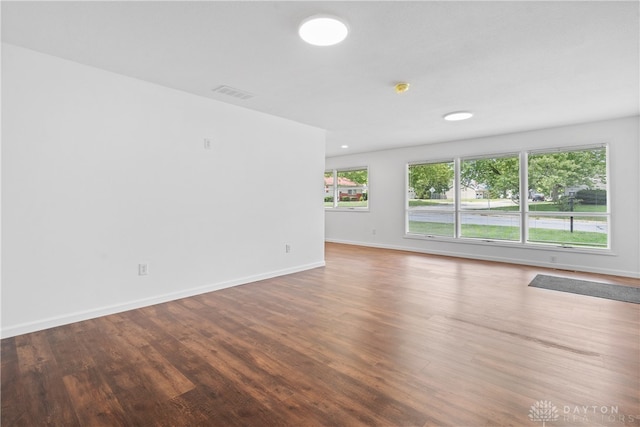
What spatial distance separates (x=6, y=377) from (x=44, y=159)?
69.6 inches

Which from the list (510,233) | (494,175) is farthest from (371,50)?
(510,233)

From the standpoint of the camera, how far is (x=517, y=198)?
5.75 metres

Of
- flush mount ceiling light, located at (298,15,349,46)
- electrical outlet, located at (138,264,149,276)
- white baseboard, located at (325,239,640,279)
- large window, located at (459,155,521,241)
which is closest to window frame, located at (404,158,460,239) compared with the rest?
large window, located at (459,155,521,241)

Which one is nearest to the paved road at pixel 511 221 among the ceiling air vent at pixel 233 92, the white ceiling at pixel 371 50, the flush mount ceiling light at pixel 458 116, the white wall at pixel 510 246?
the white wall at pixel 510 246

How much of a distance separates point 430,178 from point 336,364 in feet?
18.6

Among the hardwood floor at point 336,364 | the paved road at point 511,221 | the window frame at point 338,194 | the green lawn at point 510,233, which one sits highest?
the window frame at point 338,194

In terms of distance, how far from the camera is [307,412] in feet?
5.44

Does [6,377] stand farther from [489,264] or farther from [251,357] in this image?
[489,264]

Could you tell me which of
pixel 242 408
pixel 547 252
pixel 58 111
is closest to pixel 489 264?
pixel 547 252

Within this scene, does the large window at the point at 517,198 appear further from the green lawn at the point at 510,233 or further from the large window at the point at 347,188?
the large window at the point at 347,188

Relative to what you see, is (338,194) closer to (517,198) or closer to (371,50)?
(517,198)

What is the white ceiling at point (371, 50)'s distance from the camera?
210 centimetres

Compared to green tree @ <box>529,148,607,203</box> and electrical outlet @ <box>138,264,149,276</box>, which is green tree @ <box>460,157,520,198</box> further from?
electrical outlet @ <box>138,264,149,276</box>

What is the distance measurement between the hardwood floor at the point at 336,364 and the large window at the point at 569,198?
2.21 metres
